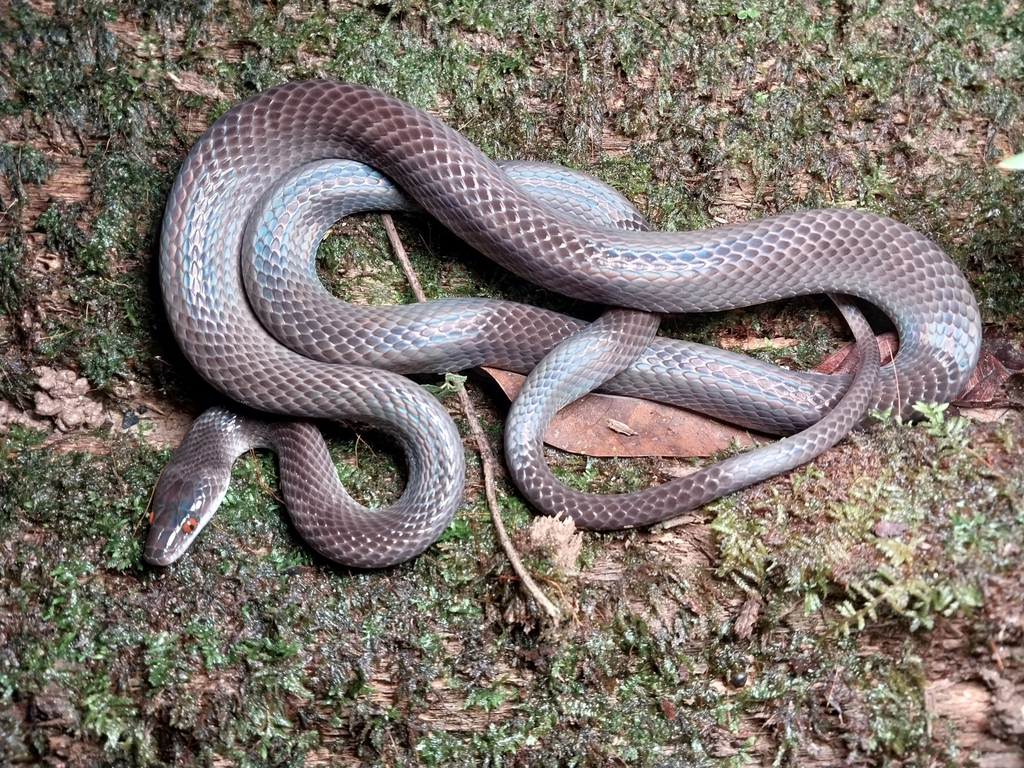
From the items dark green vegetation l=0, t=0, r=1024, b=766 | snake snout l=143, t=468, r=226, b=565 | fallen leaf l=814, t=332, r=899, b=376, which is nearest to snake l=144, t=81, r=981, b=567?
snake snout l=143, t=468, r=226, b=565

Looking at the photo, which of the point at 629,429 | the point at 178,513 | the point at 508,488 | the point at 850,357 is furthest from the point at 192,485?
the point at 850,357

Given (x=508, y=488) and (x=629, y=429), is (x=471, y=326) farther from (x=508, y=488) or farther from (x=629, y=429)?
(x=629, y=429)

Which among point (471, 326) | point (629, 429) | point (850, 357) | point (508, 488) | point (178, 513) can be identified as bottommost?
point (178, 513)

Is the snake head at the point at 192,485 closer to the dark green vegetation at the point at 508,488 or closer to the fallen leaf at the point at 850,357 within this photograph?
the dark green vegetation at the point at 508,488

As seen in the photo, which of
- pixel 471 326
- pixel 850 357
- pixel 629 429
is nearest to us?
pixel 471 326

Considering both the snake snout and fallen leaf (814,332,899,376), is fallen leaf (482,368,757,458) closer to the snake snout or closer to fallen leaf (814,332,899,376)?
fallen leaf (814,332,899,376)

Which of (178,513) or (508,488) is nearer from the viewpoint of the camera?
(178,513)

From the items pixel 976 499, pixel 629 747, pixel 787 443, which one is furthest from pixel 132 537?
pixel 976 499

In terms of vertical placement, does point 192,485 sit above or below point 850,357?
below
